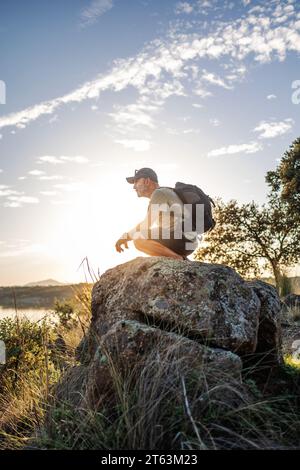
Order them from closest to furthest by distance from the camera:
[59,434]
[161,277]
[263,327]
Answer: [59,434], [161,277], [263,327]

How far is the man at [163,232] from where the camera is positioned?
17.0 ft

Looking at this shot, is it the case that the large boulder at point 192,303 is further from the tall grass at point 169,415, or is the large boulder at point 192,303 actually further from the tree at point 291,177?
the tree at point 291,177

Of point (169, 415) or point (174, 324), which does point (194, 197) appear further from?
point (169, 415)

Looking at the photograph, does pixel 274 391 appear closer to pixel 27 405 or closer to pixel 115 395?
pixel 115 395

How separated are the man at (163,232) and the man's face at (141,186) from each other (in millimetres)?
464

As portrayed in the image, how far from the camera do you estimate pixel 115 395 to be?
10.3 feet

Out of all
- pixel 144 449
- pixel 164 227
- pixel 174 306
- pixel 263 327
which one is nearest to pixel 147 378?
pixel 144 449

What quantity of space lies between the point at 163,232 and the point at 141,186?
34.8 inches

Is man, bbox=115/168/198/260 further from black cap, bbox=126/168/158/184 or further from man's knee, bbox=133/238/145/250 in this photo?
black cap, bbox=126/168/158/184

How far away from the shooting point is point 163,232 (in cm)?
533

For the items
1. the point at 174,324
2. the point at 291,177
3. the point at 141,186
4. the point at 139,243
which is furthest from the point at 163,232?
the point at 291,177

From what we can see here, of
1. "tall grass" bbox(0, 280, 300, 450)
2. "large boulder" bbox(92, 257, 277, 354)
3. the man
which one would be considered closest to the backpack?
the man

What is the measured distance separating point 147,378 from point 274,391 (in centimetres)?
163
